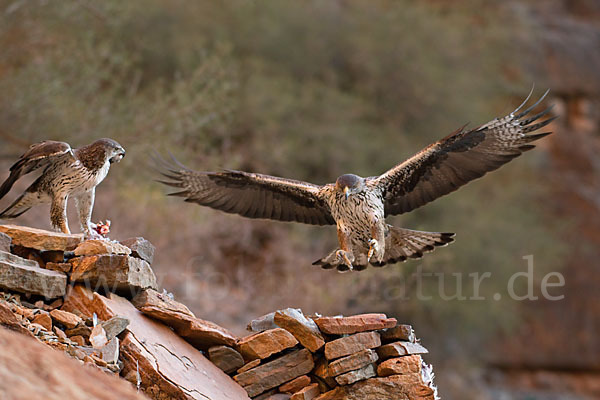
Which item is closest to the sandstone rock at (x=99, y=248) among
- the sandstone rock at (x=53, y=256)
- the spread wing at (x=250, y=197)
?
the sandstone rock at (x=53, y=256)

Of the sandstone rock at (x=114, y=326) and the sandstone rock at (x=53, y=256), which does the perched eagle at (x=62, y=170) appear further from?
the sandstone rock at (x=114, y=326)

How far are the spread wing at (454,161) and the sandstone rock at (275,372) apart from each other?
152 cm

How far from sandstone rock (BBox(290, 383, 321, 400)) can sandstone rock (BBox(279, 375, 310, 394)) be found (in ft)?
0.10

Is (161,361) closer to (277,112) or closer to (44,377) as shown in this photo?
(44,377)

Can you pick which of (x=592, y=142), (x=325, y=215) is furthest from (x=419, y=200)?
(x=592, y=142)

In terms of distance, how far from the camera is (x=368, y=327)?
3963 mm

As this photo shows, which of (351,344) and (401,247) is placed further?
(401,247)

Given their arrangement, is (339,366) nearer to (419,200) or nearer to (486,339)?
(419,200)

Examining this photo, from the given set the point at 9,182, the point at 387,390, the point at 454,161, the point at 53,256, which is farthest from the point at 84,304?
the point at 454,161

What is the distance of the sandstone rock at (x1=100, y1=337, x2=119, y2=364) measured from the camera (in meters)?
3.59

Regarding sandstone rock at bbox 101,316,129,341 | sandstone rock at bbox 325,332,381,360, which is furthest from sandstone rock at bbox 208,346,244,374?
sandstone rock at bbox 101,316,129,341

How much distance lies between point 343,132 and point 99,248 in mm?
10010

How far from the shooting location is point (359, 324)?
3.96m

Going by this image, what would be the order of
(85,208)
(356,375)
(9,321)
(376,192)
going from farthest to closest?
(376,192) → (85,208) → (356,375) → (9,321)
